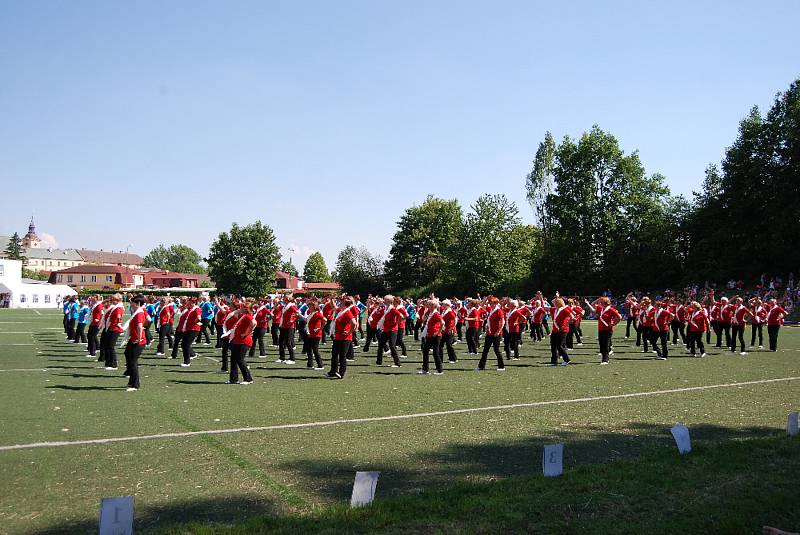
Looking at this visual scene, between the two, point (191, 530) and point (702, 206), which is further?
point (702, 206)

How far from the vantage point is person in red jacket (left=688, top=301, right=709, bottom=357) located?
64.8ft

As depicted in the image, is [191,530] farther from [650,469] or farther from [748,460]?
[748,460]

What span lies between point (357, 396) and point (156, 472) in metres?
5.56

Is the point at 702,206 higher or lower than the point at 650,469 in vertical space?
higher

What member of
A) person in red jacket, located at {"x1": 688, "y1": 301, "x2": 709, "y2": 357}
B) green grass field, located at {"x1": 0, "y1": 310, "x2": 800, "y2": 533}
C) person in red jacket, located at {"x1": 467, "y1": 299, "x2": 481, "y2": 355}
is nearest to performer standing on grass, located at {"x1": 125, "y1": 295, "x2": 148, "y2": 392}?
green grass field, located at {"x1": 0, "y1": 310, "x2": 800, "y2": 533}

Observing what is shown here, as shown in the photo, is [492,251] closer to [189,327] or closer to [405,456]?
[189,327]

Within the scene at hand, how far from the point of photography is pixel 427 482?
6344 millimetres

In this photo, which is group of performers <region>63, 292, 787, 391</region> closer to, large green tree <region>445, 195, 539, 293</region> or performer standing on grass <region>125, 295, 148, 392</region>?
performer standing on grass <region>125, 295, 148, 392</region>

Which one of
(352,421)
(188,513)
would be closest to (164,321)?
(352,421)

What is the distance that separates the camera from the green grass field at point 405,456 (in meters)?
5.28

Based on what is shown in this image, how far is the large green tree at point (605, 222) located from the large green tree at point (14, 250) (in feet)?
450

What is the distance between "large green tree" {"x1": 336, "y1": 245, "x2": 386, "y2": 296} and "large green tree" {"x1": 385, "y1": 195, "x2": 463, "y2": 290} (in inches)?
71.2

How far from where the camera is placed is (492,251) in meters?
63.5

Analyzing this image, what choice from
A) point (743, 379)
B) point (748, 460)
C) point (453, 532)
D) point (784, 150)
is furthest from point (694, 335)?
point (784, 150)
